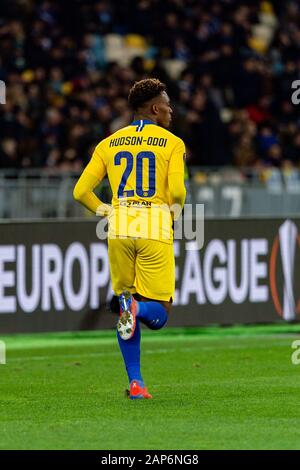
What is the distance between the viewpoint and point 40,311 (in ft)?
47.9

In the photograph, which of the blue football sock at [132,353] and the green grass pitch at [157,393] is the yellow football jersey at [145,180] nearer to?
the blue football sock at [132,353]

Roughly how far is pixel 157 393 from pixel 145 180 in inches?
65.0

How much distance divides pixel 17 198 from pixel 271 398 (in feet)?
26.5

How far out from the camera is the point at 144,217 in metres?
9.31

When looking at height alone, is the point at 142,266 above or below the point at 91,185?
below

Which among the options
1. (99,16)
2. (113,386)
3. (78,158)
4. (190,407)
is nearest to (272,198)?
(78,158)

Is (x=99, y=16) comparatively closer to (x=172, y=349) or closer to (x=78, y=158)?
(x=78, y=158)

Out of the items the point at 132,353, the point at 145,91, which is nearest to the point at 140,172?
the point at 145,91

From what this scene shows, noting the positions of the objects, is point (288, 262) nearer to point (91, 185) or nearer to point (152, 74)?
point (152, 74)

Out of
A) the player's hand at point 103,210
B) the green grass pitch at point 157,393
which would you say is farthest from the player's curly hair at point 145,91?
the green grass pitch at point 157,393

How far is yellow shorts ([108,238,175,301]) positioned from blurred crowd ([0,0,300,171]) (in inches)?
359

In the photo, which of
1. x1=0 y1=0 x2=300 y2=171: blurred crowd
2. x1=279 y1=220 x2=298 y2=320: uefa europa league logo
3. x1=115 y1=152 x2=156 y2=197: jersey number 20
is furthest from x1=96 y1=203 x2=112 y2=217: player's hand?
x1=0 y1=0 x2=300 y2=171: blurred crowd

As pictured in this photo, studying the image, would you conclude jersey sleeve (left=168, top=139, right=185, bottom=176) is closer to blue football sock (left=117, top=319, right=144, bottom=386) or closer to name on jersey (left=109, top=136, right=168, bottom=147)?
name on jersey (left=109, top=136, right=168, bottom=147)

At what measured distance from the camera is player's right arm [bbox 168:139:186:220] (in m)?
9.21
